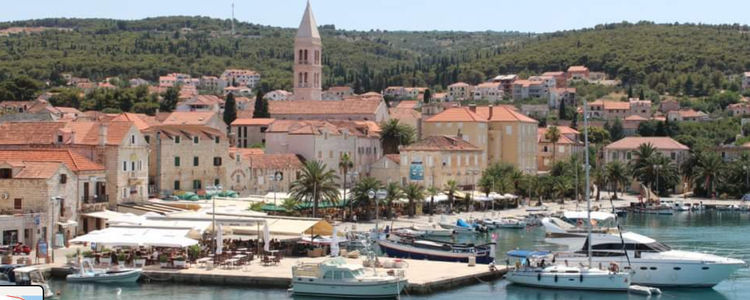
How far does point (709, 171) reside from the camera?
108 meters

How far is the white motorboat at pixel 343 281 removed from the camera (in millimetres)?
39781

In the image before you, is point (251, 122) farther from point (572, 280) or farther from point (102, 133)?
point (572, 280)

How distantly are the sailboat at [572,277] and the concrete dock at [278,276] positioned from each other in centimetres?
170

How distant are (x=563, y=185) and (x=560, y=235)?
48.3m

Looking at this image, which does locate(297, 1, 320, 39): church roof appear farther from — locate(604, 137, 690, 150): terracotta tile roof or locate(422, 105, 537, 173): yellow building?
locate(604, 137, 690, 150): terracotta tile roof

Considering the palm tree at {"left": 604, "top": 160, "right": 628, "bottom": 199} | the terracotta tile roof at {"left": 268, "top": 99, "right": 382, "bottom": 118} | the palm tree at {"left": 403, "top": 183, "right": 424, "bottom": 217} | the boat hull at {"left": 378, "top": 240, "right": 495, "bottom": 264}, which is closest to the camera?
the boat hull at {"left": 378, "top": 240, "right": 495, "bottom": 264}

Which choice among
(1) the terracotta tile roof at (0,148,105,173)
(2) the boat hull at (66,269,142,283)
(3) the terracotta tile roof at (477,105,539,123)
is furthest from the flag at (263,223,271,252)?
(3) the terracotta tile roof at (477,105,539,123)

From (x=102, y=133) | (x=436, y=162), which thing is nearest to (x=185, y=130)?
(x=102, y=133)

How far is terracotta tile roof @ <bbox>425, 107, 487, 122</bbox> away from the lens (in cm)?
10019

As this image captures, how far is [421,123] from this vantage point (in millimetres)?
105375

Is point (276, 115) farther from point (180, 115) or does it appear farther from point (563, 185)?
point (563, 185)

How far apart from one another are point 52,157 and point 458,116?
51481 millimetres

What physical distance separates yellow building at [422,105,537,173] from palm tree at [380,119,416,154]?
4126mm

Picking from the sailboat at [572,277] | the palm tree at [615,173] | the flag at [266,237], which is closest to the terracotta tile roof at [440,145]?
the palm tree at [615,173]
